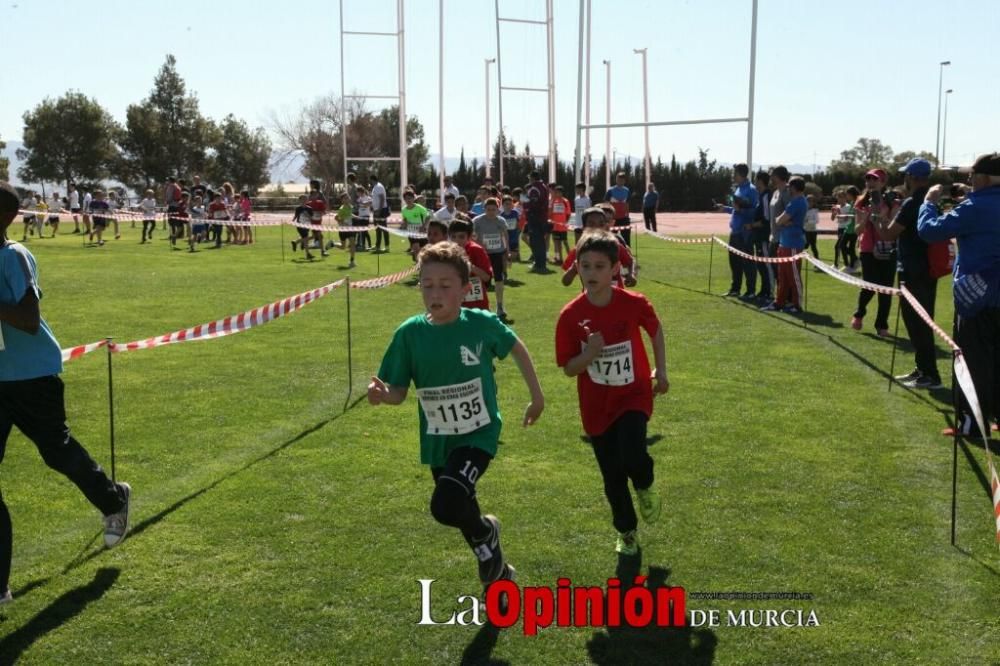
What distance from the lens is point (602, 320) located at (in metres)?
5.41

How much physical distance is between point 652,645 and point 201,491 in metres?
3.61

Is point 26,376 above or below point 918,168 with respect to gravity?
below

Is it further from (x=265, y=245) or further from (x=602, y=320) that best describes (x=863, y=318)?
(x=265, y=245)

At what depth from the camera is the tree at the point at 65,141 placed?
72.9 metres

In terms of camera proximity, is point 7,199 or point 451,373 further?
point 7,199

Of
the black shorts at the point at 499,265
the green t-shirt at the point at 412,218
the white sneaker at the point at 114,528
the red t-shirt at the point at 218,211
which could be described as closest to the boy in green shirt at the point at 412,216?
the green t-shirt at the point at 412,218

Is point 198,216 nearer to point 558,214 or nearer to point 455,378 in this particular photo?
point 558,214

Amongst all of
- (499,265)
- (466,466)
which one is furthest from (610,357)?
(499,265)

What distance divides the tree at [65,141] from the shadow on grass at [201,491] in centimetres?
7395

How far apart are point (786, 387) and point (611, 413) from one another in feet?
17.3

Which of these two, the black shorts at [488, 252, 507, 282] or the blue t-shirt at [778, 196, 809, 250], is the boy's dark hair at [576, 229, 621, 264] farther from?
the blue t-shirt at [778, 196, 809, 250]

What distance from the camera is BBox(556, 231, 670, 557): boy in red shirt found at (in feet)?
17.4

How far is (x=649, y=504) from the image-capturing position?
555 centimetres

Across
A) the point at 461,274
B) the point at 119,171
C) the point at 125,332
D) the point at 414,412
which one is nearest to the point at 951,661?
the point at 461,274
